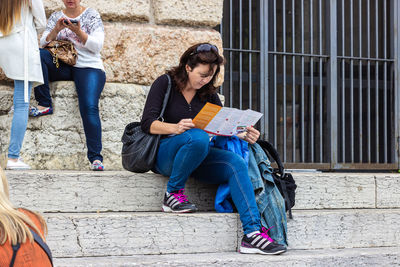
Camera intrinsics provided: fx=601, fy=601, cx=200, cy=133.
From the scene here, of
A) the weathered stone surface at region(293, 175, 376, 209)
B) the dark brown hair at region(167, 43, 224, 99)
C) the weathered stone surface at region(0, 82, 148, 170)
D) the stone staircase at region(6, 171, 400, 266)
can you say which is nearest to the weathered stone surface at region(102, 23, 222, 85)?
the weathered stone surface at region(0, 82, 148, 170)

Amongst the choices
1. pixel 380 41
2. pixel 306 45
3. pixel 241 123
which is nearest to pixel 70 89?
pixel 241 123

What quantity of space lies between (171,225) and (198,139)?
57cm

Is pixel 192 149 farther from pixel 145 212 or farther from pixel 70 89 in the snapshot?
pixel 70 89

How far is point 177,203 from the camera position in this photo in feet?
12.7

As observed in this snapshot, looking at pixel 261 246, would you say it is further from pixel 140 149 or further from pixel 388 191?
pixel 388 191

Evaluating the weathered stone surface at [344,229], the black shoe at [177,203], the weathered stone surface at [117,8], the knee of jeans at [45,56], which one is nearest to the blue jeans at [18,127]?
the knee of jeans at [45,56]

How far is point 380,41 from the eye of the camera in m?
8.92

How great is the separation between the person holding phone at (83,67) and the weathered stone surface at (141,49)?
32 centimetres

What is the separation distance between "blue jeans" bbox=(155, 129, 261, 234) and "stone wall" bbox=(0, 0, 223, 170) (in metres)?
1.16

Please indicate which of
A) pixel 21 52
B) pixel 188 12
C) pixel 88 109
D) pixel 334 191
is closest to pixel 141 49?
pixel 188 12

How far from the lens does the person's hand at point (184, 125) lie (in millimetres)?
3885

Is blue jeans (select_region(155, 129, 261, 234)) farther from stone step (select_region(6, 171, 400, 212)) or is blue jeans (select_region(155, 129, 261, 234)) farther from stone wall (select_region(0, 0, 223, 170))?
stone wall (select_region(0, 0, 223, 170))

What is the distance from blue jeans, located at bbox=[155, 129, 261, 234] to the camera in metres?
3.81

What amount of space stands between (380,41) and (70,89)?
5.54 meters
